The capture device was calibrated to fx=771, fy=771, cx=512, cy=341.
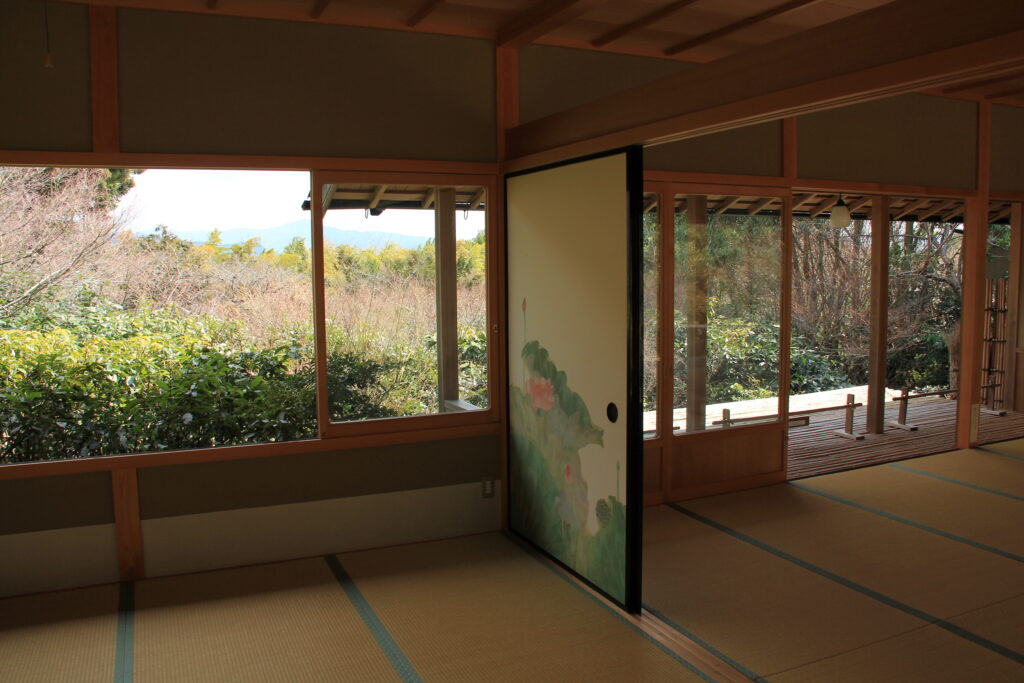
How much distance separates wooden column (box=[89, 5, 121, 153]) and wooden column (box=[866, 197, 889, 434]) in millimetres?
5310

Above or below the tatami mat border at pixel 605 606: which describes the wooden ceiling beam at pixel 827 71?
above

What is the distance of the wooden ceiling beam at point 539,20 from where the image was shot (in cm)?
338

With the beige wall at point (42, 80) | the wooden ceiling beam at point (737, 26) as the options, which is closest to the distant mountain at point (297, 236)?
the beige wall at point (42, 80)

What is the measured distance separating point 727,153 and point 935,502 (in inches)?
96.3

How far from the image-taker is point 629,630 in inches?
119

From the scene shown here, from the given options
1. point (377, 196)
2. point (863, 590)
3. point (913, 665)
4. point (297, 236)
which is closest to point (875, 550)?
point (863, 590)

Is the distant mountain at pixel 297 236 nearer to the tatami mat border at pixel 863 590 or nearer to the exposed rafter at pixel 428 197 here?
the exposed rafter at pixel 428 197

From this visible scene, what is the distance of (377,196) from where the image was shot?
3.89 meters

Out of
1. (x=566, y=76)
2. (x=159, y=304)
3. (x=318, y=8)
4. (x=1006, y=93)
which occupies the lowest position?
(x=159, y=304)

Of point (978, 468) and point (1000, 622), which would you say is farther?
point (978, 468)

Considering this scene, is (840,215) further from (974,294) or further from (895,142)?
(974,294)

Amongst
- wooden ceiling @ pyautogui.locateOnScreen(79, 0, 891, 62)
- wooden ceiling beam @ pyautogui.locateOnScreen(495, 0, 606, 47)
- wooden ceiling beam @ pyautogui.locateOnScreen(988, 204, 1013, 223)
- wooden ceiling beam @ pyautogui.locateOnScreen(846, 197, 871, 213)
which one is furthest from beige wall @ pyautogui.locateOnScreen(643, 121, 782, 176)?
wooden ceiling beam @ pyautogui.locateOnScreen(988, 204, 1013, 223)

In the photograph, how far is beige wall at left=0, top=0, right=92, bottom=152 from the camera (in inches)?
127

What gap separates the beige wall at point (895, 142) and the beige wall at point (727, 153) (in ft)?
0.76
